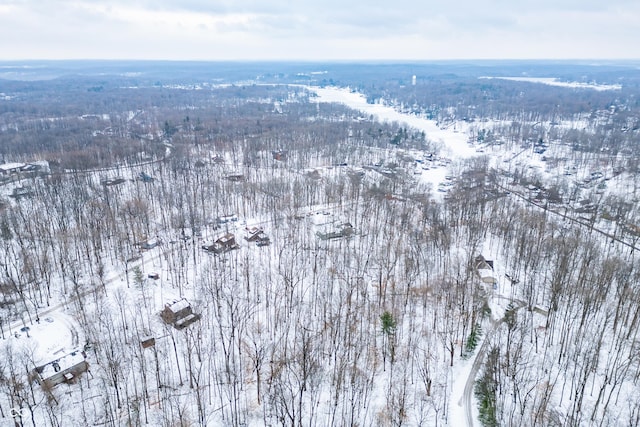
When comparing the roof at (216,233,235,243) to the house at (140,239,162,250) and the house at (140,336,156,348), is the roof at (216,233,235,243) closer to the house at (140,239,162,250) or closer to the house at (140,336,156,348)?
the house at (140,239,162,250)

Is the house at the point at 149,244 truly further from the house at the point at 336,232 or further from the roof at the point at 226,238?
the house at the point at 336,232

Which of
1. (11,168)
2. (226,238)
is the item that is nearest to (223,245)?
(226,238)

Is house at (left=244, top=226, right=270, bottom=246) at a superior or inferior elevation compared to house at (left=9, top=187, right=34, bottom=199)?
inferior

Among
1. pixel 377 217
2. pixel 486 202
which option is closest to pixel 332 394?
pixel 377 217

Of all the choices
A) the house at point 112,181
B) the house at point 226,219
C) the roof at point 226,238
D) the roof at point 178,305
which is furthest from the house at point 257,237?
the house at point 112,181

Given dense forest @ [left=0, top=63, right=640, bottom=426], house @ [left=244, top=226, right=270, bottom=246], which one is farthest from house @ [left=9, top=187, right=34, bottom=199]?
house @ [left=244, top=226, right=270, bottom=246]

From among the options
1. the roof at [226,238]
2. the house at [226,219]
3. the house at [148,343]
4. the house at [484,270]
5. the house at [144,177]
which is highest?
the house at [144,177]
